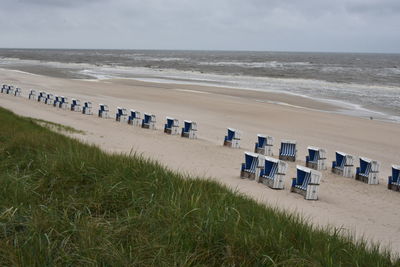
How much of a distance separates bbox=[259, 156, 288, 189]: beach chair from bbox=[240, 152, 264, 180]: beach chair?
227mm

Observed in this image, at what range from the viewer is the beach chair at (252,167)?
33.5 ft

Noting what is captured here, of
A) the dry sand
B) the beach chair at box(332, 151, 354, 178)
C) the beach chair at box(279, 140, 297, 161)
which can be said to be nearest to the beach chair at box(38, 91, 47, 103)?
the dry sand

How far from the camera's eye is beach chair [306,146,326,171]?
472 inches

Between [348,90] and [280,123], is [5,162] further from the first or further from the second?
[348,90]

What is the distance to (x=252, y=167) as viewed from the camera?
10.3 meters

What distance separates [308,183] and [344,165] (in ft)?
9.41

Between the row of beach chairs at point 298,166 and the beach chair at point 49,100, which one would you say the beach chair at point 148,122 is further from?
the beach chair at point 49,100

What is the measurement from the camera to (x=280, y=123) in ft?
67.7

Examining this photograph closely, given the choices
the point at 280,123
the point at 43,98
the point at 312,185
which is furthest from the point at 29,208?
the point at 43,98

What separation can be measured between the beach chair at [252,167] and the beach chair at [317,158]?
7.42 feet

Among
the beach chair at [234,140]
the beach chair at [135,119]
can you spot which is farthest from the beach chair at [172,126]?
the beach chair at [234,140]

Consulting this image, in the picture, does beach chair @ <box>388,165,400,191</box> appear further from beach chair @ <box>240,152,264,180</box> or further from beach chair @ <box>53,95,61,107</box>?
beach chair @ <box>53,95,61,107</box>

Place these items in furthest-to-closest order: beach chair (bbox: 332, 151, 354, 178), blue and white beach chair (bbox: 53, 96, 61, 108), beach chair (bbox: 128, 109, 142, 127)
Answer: blue and white beach chair (bbox: 53, 96, 61, 108), beach chair (bbox: 128, 109, 142, 127), beach chair (bbox: 332, 151, 354, 178)

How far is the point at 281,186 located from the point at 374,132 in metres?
10.5
